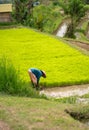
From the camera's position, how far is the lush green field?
A: 12.5 metres

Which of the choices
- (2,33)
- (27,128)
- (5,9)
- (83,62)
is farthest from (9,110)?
(5,9)

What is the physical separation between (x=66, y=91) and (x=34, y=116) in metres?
4.58

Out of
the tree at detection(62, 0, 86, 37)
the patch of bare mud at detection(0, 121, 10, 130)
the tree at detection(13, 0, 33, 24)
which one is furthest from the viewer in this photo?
the tree at detection(62, 0, 86, 37)

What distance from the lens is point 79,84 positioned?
12.1 m

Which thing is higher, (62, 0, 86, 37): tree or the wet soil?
the wet soil

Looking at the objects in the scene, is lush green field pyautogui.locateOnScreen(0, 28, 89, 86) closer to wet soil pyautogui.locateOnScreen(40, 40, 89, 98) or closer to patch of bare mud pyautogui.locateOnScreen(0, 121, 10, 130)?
wet soil pyautogui.locateOnScreen(40, 40, 89, 98)

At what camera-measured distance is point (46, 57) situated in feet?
52.6

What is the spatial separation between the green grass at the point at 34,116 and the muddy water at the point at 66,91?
2.96 meters

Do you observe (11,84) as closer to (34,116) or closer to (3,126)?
(34,116)

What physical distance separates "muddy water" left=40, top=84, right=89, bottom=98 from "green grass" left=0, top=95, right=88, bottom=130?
2964 mm

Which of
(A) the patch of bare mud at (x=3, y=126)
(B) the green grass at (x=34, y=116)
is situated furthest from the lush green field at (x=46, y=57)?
(A) the patch of bare mud at (x=3, y=126)

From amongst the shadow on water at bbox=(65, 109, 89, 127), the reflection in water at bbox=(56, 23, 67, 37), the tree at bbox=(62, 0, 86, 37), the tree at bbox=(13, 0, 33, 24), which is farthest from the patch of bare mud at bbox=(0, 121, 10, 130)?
the reflection in water at bbox=(56, 23, 67, 37)

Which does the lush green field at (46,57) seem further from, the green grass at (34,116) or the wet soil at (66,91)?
the green grass at (34,116)

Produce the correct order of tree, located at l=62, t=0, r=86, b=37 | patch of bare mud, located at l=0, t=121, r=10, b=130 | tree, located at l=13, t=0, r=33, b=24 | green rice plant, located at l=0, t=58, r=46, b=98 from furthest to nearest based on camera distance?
tree, located at l=62, t=0, r=86, b=37, tree, located at l=13, t=0, r=33, b=24, green rice plant, located at l=0, t=58, r=46, b=98, patch of bare mud, located at l=0, t=121, r=10, b=130
